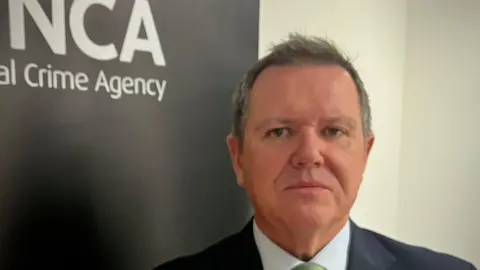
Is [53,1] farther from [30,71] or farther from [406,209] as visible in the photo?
[406,209]

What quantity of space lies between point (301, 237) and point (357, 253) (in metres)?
0.14

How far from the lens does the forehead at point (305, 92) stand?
1.11 meters

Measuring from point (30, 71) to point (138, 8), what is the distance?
269 millimetres

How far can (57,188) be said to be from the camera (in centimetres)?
116

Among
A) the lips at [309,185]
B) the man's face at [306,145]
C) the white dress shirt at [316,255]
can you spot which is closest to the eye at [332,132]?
the man's face at [306,145]

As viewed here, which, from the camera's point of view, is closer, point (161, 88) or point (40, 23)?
point (40, 23)

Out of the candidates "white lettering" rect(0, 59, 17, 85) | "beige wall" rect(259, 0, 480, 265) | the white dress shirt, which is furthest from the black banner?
"beige wall" rect(259, 0, 480, 265)

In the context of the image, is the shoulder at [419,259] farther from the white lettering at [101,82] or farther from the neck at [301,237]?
the white lettering at [101,82]

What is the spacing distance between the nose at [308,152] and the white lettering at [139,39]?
15.1 inches

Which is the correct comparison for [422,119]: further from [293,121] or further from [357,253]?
[293,121]

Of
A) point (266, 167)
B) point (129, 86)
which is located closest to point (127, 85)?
point (129, 86)

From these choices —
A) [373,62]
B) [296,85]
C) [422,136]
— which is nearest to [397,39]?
[373,62]

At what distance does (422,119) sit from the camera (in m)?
2.01

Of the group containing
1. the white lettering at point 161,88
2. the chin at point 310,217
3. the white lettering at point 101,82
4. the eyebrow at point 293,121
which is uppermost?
the white lettering at point 101,82
